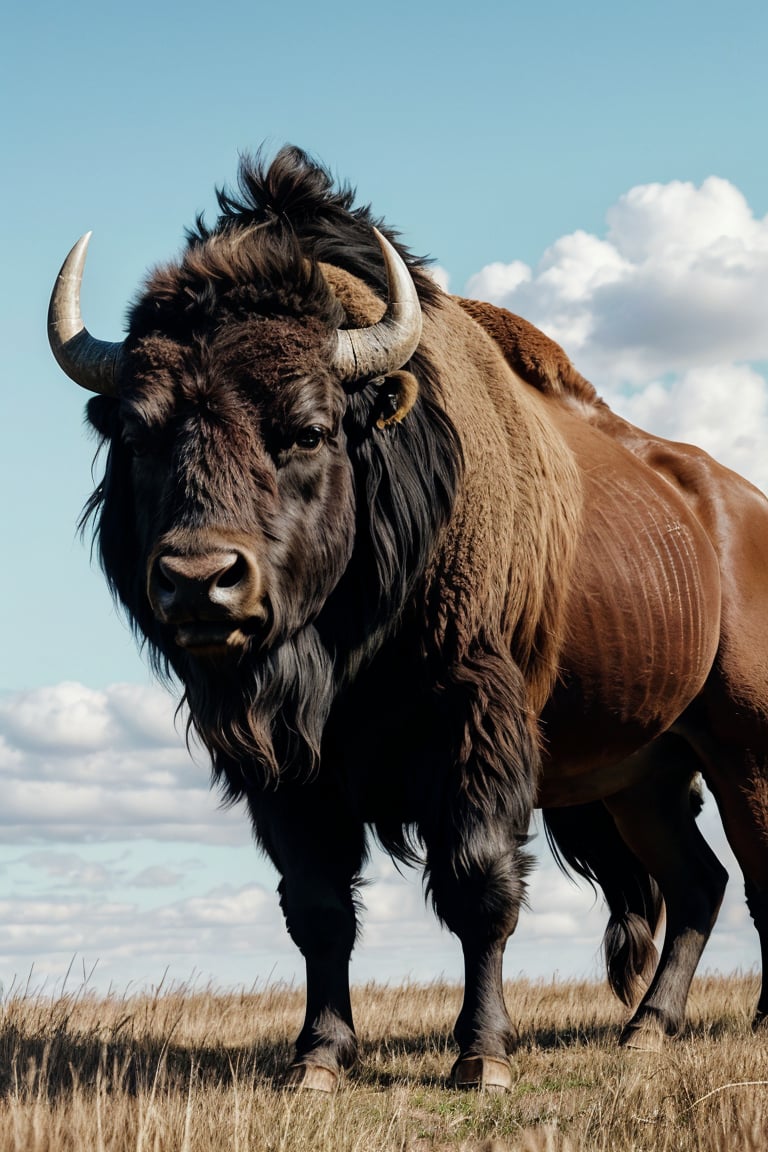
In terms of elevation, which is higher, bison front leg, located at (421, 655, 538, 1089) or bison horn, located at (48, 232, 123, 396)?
bison horn, located at (48, 232, 123, 396)

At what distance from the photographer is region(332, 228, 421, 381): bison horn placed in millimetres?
5496

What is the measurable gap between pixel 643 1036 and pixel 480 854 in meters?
2.08

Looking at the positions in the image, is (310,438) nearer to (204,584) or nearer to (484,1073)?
(204,584)

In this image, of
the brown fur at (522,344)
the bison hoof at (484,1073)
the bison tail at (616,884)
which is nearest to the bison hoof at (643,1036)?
the bison tail at (616,884)

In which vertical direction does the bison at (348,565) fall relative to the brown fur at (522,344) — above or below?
below

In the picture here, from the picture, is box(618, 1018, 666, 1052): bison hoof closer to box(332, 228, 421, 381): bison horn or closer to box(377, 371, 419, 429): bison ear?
box(377, 371, 419, 429): bison ear

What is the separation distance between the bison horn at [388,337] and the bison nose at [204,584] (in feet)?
3.08

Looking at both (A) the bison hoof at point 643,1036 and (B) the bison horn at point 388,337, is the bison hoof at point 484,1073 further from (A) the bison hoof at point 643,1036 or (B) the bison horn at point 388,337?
(B) the bison horn at point 388,337

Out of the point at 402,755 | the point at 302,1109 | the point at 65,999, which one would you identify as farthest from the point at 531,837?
the point at 65,999

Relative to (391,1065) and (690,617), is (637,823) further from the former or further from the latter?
(391,1065)

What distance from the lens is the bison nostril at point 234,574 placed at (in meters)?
4.90

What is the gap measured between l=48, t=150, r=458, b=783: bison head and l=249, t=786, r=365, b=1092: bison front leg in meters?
0.33

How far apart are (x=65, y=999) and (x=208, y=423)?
160 inches

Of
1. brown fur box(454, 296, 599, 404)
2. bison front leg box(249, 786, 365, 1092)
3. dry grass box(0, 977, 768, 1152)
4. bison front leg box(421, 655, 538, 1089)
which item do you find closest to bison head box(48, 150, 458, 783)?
bison front leg box(249, 786, 365, 1092)
